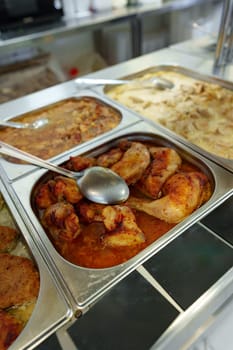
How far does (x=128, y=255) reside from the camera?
0.69 m

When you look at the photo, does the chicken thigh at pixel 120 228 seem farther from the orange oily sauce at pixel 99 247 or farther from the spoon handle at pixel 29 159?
the spoon handle at pixel 29 159

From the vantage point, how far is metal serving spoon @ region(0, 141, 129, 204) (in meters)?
0.82

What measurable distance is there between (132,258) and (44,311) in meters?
0.21

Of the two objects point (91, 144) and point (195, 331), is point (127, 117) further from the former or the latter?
point (195, 331)

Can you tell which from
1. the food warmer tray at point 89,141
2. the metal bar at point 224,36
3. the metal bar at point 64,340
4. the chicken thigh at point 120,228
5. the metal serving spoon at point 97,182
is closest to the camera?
the metal bar at point 64,340

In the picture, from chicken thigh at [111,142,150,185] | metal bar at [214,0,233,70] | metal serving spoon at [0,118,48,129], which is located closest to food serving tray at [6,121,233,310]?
chicken thigh at [111,142,150,185]

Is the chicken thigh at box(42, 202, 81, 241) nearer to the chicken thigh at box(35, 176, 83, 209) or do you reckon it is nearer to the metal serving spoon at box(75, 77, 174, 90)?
the chicken thigh at box(35, 176, 83, 209)

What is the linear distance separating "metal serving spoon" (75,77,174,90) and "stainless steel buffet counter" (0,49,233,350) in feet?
2.69

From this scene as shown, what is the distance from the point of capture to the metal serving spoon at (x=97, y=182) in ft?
2.68

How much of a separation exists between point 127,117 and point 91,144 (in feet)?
0.75

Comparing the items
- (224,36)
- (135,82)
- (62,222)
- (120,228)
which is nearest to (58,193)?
(62,222)

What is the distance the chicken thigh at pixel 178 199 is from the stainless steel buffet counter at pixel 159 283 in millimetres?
44

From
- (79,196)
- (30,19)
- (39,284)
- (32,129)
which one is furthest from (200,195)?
(30,19)

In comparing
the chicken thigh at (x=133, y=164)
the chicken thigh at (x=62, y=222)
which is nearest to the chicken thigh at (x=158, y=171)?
the chicken thigh at (x=133, y=164)
